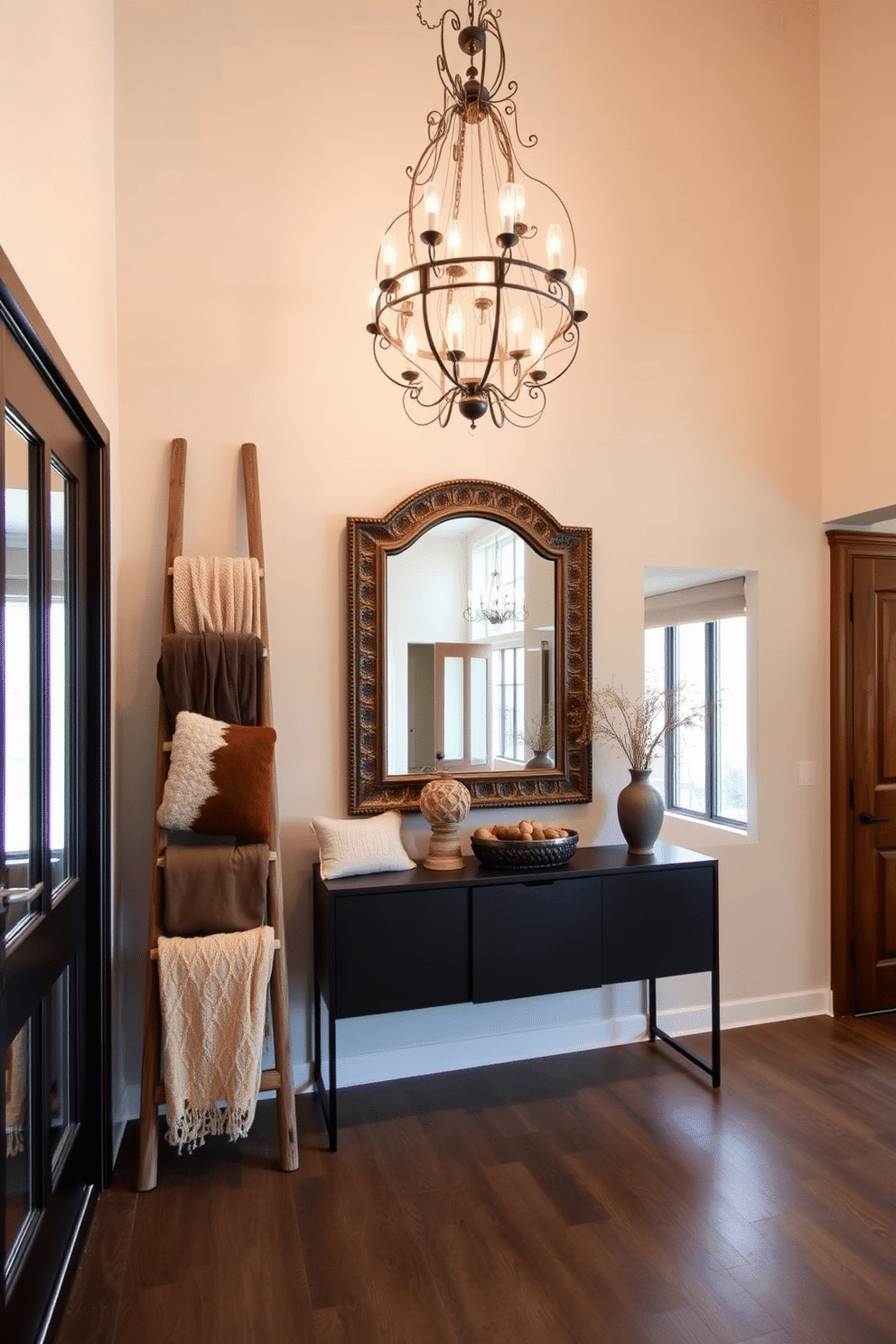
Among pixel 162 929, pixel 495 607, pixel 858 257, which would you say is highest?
pixel 858 257

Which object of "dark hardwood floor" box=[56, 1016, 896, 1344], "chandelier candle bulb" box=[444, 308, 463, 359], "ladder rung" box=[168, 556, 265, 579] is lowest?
"dark hardwood floor" box=[56, 1016, 896, 1344]

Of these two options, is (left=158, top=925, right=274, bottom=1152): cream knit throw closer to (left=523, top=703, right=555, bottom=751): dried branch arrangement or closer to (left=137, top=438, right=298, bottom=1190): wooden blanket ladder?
(left=137, top=438, right=298, bottom=1190): wooden blanket ladder

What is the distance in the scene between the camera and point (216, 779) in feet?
8.36

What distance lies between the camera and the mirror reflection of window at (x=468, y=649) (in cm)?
311

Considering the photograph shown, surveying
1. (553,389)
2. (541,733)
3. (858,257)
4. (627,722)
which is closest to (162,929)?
(541,733)

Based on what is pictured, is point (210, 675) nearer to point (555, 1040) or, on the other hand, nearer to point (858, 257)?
point (555, 1040)

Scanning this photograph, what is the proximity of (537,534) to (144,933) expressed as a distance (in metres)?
1.98

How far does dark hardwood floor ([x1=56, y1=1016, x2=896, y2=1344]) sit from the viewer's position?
194cm

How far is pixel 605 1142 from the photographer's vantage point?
2680 millimetres

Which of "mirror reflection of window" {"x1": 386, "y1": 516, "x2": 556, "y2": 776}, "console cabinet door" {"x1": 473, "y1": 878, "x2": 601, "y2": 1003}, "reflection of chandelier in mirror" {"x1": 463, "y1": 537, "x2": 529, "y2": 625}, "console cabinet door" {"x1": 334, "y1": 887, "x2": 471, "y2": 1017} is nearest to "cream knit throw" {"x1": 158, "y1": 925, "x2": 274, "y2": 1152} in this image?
"console cabinet door" {"x1": 334, "y1": 887, "x2": 471, "y2": 1017}

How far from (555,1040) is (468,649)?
5.08 ft

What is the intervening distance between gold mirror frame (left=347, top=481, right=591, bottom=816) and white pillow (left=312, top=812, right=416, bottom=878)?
16 cm

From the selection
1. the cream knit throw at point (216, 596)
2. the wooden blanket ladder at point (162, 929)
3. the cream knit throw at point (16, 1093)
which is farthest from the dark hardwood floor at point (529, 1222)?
the cream knit throw at point (216, 596)

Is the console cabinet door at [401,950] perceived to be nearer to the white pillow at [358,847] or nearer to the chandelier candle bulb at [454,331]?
the white pillow at [358,847]
